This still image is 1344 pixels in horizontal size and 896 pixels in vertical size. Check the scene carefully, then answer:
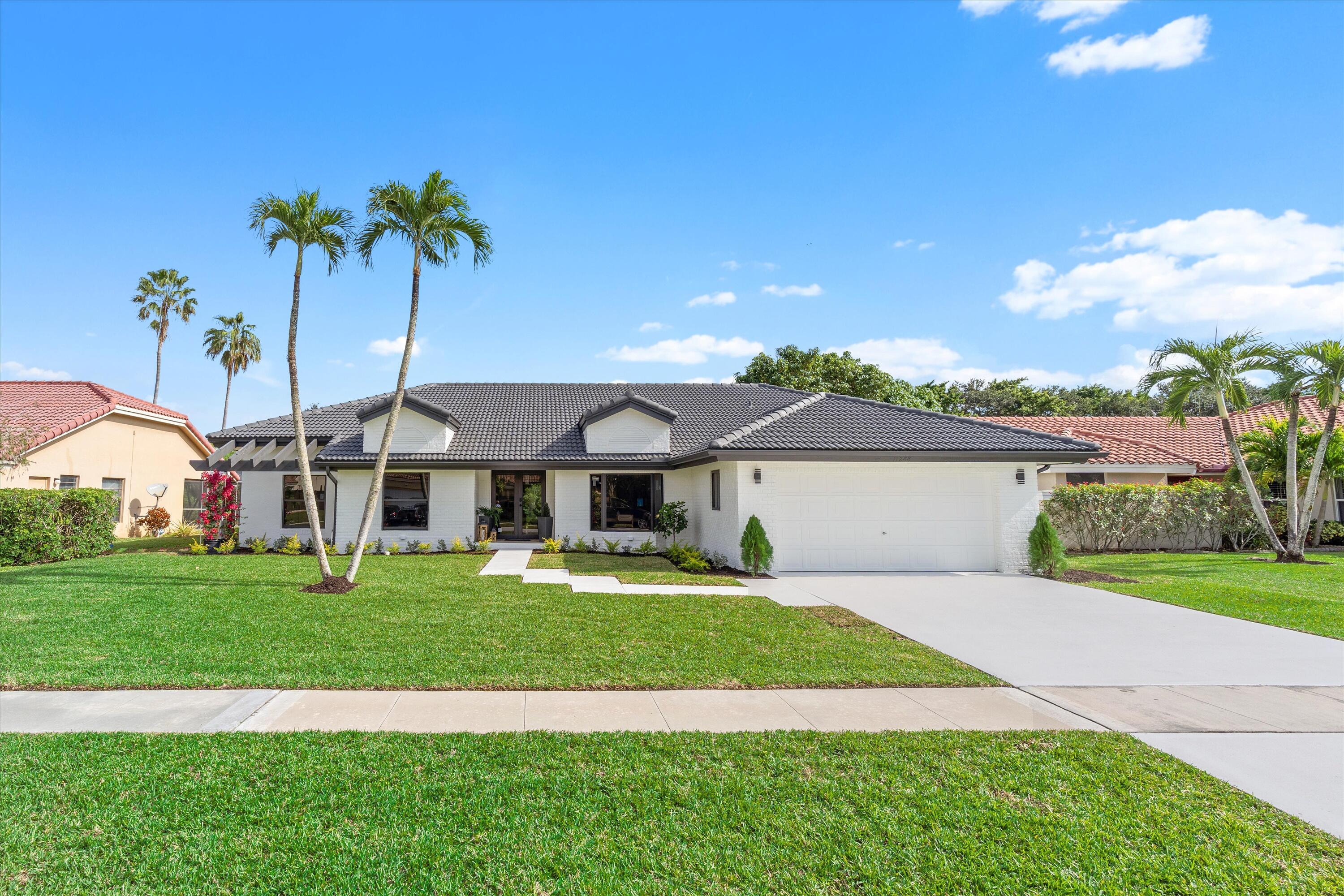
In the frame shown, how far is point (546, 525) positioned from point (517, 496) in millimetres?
1669

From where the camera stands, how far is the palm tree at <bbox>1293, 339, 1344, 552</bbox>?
1730 cm

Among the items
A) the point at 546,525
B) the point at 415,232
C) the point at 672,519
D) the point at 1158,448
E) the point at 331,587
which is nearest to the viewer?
the point at 331,587

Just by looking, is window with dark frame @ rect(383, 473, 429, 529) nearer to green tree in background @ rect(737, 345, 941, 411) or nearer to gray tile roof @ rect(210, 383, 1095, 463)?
gray tile roof @ rect(210, 383, 1095, 463)

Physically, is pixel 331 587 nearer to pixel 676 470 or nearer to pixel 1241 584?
pixel 676 470

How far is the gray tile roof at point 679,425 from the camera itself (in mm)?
15172

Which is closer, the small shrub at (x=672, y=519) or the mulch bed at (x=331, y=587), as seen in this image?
the mulch bed at (x=331, y=587)

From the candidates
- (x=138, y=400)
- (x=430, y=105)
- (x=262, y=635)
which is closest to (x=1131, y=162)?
(x=430, y=105)

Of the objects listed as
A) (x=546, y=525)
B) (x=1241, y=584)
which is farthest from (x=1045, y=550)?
(x=546, y=525)

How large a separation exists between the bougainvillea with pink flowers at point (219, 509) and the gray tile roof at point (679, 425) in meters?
1.45

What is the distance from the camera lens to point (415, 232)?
1217 centimetres

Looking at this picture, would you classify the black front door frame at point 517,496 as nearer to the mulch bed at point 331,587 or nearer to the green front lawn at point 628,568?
the green front lawn at point 628,568

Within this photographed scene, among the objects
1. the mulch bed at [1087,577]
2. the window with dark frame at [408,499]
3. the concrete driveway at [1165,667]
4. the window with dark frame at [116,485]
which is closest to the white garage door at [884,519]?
the mulch bed at [1087,577]

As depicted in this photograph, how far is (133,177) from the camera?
14695 mm


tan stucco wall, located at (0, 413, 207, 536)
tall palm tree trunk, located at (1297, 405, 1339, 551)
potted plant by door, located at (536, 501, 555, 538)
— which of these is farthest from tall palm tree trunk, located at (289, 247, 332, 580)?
tall palm tree trunk, located at (1297, 405, 1339, 551)
